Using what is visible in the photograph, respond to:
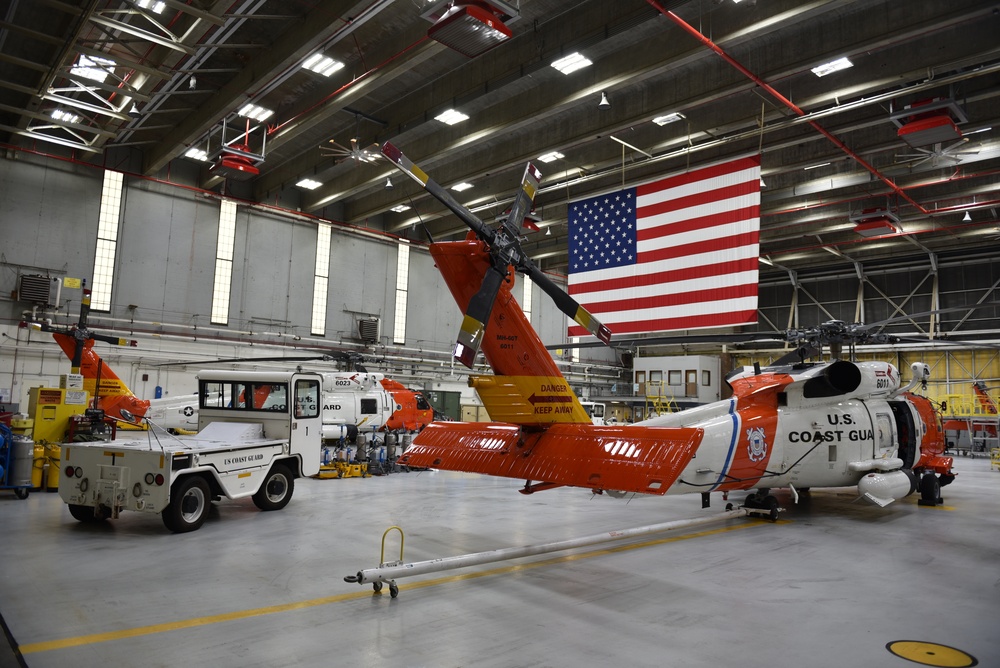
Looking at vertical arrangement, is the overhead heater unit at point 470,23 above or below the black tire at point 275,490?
above

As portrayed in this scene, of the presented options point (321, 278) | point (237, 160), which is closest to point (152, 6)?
point (237, 160)

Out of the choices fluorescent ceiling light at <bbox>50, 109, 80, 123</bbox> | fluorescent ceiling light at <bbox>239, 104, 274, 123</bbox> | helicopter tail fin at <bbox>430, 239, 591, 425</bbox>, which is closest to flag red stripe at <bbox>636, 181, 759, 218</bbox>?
helicopter tail fin at <bbox>430, 239, 591, 425</bbox>

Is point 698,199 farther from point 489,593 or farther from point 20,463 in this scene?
point 20,463

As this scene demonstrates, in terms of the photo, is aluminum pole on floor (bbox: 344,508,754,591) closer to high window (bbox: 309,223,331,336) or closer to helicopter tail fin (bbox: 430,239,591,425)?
helicopter tail fin (bbox: 430,239,591,425)

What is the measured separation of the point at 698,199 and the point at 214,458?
10.9 metres

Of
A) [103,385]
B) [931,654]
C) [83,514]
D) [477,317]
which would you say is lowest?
[83,514]

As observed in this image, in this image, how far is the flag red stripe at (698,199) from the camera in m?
12.9

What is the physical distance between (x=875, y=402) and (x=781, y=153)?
965 centimetres

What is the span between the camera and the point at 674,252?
13.8 m

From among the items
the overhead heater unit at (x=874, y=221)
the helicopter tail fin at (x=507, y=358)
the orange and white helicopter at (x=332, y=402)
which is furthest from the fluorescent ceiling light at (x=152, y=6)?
the overhead heater unit at (x=874, y=221)

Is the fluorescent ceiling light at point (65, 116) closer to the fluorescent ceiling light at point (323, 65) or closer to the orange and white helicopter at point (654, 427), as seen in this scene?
the fluorescent ceiling light at point (323, 65)

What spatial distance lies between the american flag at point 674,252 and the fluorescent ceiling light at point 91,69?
11473 millimetres

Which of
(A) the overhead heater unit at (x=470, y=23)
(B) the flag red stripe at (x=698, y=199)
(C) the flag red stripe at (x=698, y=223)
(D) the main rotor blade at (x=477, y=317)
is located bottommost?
(D) the main rotor blade at (x=477, y=317)

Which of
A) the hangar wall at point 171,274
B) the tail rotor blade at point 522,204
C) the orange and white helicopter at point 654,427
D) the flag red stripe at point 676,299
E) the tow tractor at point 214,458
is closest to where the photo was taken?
the orange and white helicopter at point 654,427
